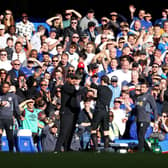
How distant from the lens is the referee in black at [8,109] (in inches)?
746

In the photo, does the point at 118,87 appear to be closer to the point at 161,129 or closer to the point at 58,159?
the point at 161,129

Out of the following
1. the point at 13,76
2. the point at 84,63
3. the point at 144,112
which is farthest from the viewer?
the point at 84,63

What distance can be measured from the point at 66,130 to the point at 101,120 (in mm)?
1640

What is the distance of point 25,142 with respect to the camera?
1891 centimetres

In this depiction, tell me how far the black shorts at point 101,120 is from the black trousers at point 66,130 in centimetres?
135

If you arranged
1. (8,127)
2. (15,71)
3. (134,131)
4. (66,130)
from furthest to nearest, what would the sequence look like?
(15,71), (134,131), (8,127), (66,130)

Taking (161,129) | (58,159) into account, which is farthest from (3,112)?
(58,159)

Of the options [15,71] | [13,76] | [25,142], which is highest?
[15,71]

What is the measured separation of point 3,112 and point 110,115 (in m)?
2.61

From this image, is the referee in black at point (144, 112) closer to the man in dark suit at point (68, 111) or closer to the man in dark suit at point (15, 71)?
the man in dark suit at point (68, 111)

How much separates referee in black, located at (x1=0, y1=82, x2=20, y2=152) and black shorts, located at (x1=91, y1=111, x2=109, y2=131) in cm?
168

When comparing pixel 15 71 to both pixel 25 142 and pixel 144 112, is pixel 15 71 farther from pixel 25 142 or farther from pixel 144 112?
pixel 144 112

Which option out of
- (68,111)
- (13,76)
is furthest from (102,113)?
(13,76)

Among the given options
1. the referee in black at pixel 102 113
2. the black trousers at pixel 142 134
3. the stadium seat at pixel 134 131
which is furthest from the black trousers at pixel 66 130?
the stadium seat at pixel 134 131
